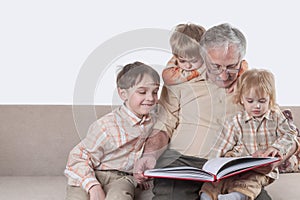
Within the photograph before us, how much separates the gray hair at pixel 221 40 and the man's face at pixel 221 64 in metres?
0.02

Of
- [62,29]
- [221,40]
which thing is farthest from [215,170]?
[62,29]

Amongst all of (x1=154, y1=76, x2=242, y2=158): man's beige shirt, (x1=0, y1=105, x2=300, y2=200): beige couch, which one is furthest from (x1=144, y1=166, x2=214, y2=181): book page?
(x1=0, y1=105, x2=300, y2=200): beige couch

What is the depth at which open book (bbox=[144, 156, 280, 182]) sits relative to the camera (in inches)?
72.0

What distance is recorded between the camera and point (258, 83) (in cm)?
207

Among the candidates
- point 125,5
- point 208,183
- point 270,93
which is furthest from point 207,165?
point 125,5

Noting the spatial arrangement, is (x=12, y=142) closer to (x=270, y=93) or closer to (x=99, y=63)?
(x=99, y=63)

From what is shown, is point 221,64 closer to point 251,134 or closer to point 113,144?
point 251,134

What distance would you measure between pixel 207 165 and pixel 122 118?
0.41 m

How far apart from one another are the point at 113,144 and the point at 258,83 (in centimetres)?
60

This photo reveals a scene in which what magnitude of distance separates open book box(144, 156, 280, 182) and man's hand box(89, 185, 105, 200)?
209mm

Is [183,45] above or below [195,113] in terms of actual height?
above

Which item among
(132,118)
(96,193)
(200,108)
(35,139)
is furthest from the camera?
(35,139)

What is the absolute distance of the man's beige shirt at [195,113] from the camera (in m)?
2.19

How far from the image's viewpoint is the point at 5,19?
8.88ft
